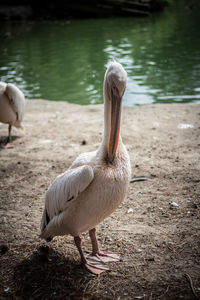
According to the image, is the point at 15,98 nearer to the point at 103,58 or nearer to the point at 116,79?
the point at 116,79

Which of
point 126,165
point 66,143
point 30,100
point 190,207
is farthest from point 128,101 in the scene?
point 126,165

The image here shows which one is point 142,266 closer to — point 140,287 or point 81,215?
point 140,287

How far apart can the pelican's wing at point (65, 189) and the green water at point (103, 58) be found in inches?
205

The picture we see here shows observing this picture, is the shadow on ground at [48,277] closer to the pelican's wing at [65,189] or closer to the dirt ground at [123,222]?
the dirt ground at [123,222]

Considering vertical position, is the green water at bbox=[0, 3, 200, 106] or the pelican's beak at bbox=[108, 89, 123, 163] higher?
the pelican's beak at bbox=[108, 89, 123, 163]

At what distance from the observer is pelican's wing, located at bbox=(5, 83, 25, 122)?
202 inches

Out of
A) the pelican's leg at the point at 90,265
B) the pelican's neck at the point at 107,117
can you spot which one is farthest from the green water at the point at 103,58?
the pelican's leg at the point at 90,265

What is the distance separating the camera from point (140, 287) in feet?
7.47

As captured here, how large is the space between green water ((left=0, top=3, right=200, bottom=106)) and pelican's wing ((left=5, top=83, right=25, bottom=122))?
2.71m

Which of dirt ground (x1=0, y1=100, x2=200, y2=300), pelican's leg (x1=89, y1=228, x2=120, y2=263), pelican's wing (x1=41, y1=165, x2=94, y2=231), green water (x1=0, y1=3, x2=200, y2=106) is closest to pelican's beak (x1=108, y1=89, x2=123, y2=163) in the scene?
pelican's wing (x1=41, y1=165, x2=94, y2=231)

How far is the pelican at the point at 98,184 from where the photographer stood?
89.1 inches

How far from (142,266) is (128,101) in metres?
5.56

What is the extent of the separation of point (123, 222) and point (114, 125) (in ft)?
3.77

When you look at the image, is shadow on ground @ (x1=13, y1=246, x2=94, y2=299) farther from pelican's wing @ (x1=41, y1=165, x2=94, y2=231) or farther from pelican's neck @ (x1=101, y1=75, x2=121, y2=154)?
pelican's neck @ (x1=101, y1=75, x2=121, y2=154)
